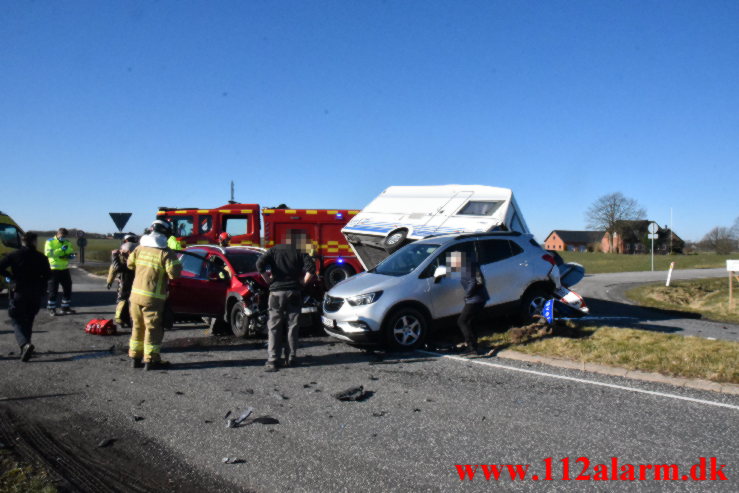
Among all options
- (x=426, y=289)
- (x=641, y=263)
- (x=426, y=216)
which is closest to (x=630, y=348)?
(x=426, y=289)

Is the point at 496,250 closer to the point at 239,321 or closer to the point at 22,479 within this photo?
the point at 239,321

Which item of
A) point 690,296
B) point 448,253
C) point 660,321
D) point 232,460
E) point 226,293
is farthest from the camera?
point 690,296

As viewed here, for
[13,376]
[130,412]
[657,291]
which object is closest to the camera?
[130,412]

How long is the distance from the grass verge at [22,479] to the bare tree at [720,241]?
3327 inches

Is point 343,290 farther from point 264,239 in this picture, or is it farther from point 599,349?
point 264,239

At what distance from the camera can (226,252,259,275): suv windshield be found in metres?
10.5

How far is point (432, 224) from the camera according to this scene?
12062mm

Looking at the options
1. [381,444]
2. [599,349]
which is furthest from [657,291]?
[381,444]

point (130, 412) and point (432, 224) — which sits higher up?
point (432, 224)

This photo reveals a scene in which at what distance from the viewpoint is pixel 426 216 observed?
12.6 meters

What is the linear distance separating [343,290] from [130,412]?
155 inches

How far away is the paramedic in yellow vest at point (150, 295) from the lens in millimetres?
7379

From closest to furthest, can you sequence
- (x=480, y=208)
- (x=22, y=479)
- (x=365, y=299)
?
(x=22, y=479) → (x=365, y=299) → (x=480, y=208)

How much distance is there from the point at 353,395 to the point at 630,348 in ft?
13.6
